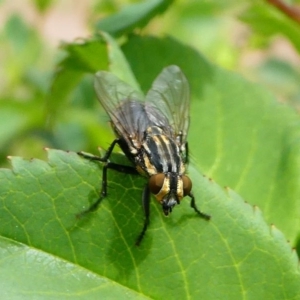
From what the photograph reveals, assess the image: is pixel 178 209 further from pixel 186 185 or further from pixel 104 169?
pixel 104 169

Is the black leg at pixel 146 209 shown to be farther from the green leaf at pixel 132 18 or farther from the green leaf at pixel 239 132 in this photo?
the green leaf at pixel 132 18

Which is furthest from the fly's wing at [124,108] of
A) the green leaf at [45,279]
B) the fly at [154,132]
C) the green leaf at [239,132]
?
the green leaf at [45,279]

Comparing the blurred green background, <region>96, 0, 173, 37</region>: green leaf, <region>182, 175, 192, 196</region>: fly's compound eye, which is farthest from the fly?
the blurred green background

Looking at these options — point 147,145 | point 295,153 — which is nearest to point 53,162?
point 147,145

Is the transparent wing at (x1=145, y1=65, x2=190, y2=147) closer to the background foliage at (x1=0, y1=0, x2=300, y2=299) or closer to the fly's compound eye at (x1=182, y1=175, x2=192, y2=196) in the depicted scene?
the background foliage at (x1=0, y1=0, x2=300, y2=299)

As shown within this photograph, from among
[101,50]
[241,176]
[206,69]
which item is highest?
[101,50]

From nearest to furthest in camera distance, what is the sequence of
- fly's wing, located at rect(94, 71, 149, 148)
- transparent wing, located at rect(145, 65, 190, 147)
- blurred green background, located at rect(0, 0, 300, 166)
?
fly's wing, located at rect(94, 71, 149, 148) → transparent wing, located at rect(145, 65, 190, 147) → blurred green background, located at rect(0, 0, 300, 166)

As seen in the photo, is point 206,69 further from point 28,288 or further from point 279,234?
point 28,288

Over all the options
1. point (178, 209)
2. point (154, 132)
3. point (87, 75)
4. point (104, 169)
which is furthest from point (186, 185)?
point (87, 75)
